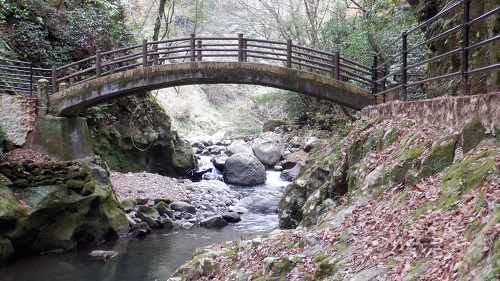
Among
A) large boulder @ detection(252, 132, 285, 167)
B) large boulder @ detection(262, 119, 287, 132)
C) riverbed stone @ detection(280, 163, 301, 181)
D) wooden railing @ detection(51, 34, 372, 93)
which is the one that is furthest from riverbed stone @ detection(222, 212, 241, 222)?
large boulder @ detection(262, 119, 287, 132)

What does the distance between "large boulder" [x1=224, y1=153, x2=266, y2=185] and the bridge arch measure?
20.6 ft

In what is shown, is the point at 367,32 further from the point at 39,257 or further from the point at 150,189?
the point at 39,257

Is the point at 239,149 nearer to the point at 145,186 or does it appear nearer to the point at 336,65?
the point at 145,186

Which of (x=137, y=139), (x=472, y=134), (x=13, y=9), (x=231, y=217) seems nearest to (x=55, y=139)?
(x=137, y=139)

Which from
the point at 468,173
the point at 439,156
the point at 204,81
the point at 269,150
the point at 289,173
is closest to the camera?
the point at 468,173

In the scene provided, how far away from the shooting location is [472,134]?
4.19 metres

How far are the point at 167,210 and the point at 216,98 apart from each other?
97.1 ft

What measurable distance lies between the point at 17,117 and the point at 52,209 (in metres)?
5.26

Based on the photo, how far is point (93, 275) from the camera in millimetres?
9125

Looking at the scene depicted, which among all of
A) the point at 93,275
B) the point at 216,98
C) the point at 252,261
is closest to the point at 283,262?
the point at 252,261

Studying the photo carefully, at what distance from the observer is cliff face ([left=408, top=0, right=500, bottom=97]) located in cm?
591

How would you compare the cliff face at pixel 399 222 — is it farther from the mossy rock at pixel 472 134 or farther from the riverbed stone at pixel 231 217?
the riverbed stone at pixel 231 217

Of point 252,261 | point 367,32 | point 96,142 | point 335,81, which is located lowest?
point 252,261

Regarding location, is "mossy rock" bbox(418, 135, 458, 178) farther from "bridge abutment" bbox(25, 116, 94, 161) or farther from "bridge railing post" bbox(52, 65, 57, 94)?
"bridge railing post" bbox(52, 65, 57, 94)
